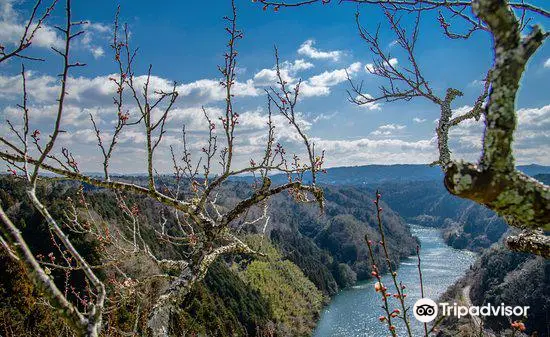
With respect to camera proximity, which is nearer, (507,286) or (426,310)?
(426,310)

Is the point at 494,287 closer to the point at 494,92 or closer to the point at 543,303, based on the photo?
the point at 543,303

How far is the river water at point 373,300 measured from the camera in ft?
241

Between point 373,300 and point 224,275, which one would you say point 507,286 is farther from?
point 224,275

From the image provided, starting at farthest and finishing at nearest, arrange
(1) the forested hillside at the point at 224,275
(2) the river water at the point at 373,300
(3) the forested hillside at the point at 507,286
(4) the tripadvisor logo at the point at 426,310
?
(2) the river water at the point at 373,300
(3) the forested hillside at the point at 507,286
(1) the forested hillside at the point at 224,275
(4) the tripadvisor logo at the point at 426,310

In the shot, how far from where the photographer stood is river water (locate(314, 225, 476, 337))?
73312mm

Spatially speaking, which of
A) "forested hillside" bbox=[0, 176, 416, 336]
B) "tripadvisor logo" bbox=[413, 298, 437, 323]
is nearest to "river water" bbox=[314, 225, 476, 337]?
"forested hillside" bbox=[0, 176, 416, 336]

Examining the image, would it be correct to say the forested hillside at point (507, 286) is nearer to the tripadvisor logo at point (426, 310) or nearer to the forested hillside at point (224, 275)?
the forested hillside at point (224, 275)

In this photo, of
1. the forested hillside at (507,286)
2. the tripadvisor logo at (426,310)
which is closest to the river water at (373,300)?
the forested hillside at (507,286)

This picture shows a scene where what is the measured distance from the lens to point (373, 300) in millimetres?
94812

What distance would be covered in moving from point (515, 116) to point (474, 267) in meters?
107

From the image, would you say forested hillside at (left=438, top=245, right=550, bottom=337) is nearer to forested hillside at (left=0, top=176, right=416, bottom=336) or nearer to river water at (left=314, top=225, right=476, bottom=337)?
river water at (left=314, top=225, right=476, bottom=337)

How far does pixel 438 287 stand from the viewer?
85625 mm

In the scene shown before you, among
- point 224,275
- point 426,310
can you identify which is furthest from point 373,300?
point 426,310

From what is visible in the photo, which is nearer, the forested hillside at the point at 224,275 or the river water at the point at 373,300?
the forested hillside at the point at 224,275
